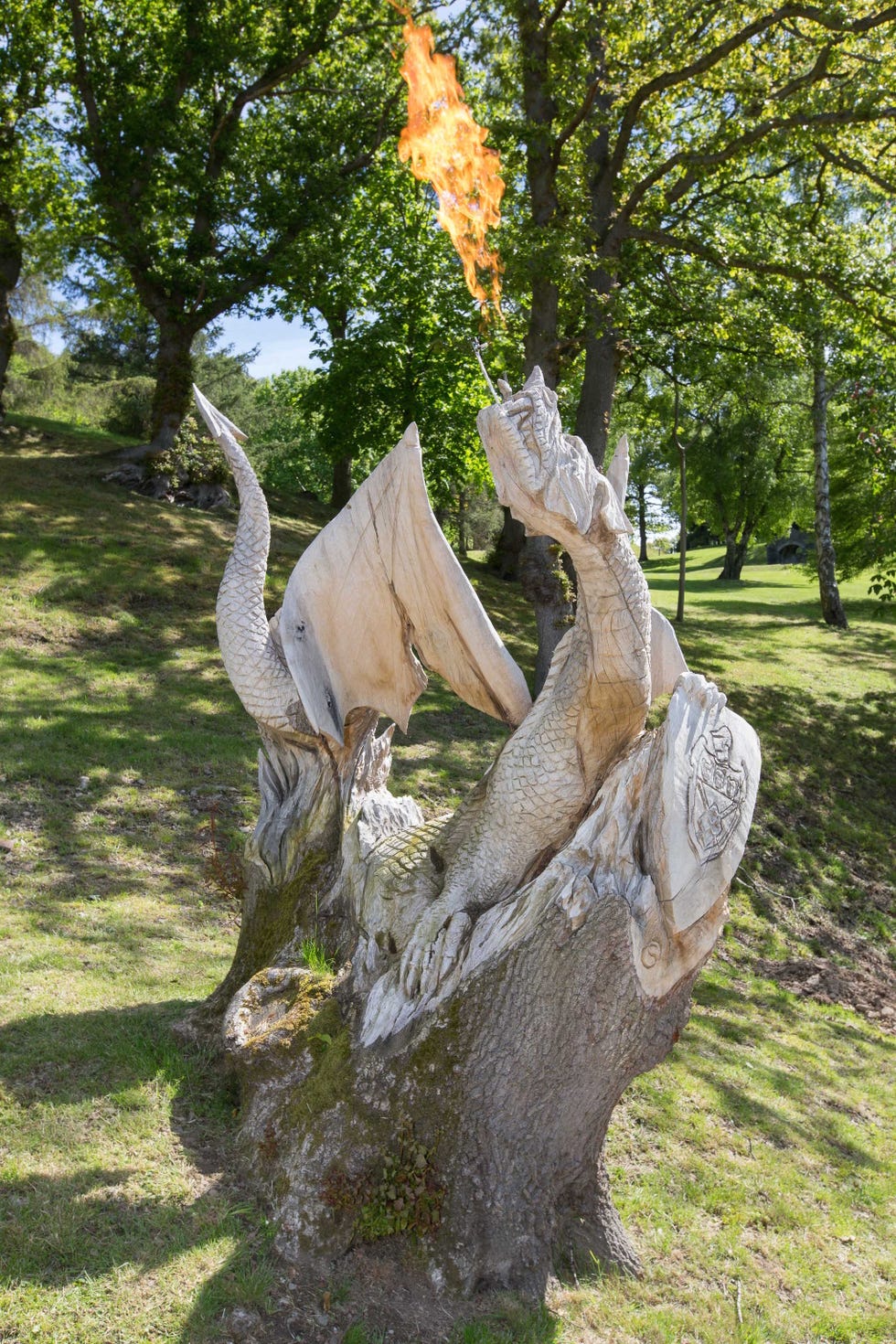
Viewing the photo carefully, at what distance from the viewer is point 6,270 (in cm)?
1795

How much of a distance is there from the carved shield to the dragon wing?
96 cm

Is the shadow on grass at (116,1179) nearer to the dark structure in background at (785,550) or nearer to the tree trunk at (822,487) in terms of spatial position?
the tree trunk at (822,487)

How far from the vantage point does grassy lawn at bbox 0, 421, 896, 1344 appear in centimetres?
363

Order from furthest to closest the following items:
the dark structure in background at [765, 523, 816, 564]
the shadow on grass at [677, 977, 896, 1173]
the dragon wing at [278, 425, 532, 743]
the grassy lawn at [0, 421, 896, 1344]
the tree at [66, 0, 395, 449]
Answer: the dark structure in background at [765, 523, 816, 564] → the tree at [66, 0, 395, 449] → the shadow on grass at [677, 977, 896, 1173] → the dragon wing at [278, 425, 532, 743] → the grassy lawn at [0, 421, 896, 1344]

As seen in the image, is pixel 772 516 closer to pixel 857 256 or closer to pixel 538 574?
pixel 857 256

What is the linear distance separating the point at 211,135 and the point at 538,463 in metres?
16.5

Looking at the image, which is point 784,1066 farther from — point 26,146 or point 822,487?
point 26,146

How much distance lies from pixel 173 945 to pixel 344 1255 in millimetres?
3205

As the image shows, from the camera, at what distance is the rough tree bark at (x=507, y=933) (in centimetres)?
356

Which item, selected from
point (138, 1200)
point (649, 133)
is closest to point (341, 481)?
point (649, 133)

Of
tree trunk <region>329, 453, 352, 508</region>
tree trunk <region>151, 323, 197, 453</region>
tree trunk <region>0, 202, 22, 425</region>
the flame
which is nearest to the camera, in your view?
the flame

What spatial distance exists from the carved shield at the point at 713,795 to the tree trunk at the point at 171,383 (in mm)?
16228

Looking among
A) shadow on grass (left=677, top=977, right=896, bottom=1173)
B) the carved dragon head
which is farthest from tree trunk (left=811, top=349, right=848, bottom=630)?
the carved dragon head

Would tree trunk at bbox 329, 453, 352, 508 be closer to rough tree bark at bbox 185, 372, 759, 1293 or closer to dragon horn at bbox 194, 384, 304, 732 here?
dragon horn at bbox 194, 384, 304, 732
